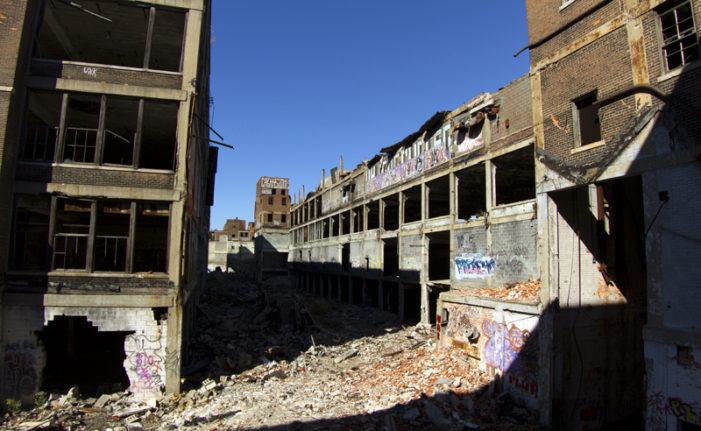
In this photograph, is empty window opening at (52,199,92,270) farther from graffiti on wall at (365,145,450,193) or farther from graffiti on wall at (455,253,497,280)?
graffiti on wall at (365,145,450,193)

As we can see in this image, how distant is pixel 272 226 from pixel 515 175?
38763 millimetres

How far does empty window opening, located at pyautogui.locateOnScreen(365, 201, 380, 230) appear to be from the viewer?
2930 cm

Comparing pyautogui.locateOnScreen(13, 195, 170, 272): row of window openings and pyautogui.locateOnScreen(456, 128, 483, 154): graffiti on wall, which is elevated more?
pyautogui.locateOnScreen(456, 128, 483, 154): graffiti on wall

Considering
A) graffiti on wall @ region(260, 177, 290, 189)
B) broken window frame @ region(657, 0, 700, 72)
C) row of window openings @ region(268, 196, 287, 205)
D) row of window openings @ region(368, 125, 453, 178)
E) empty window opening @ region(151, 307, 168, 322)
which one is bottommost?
empty window opening @ region(151, 307, 168, 322)

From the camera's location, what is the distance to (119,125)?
1576 centimetres

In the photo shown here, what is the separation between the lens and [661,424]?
25.0 ft

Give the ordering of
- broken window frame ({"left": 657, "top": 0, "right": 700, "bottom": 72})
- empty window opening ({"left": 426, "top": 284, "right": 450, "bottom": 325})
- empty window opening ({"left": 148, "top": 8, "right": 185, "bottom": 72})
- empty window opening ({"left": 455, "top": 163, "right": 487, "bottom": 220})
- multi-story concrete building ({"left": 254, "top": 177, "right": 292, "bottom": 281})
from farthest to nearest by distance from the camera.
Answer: multi-story concrete building ({"left": 254, "top": 177, "right": 292, "bottom": 281}) < empty window opening ({"left": 426, "top": 284, "right": 450, "bottom": 325}) < empty window opening ({"left": 455, "top": 163, "right": 487, "bottom": 220}) < empty window opening ({"left": 148, "top": 8, "right": 185, "bottom": 72}) < broken window frame ({"left": 657, "top": 0, "right": 700, "bottom": 72})

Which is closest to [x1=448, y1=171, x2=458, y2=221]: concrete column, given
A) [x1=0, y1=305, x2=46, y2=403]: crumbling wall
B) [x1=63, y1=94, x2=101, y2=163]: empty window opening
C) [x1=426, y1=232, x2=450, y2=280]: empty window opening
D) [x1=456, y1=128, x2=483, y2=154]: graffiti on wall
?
[x1=456, y1=128, x2=483, y2=154]: graffiti on wall

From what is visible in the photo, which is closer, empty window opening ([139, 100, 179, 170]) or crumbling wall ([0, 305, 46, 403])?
crumbling wall ([0, 305, 46, 403])

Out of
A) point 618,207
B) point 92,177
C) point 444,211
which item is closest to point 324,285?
point 444,211

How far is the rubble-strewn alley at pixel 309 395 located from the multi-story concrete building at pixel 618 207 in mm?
2490

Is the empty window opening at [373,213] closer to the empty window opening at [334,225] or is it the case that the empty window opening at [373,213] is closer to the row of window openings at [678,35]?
the empty window opening at [334,225]

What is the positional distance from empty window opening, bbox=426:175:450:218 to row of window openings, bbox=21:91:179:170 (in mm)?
13257

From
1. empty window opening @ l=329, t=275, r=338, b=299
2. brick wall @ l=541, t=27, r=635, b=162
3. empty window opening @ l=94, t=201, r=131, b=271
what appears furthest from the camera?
empty window opening @ l=329, t=275, r=338, b=299
